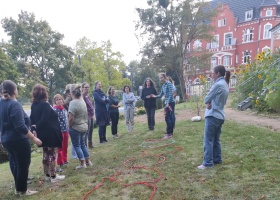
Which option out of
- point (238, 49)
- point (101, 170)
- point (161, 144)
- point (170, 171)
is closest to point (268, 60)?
point (161, 144)

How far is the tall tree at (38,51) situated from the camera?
78.3ft

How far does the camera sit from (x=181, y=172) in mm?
3844

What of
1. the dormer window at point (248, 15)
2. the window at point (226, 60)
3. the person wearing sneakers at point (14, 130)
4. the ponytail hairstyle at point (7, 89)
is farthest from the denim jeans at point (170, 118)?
the dormer window at point (248, 15)

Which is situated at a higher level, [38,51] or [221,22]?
[221,22]

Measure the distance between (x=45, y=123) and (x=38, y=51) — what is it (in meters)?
24.2

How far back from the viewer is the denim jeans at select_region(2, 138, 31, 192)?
10.5ft

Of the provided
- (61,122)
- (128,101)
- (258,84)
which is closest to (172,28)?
(258,84)

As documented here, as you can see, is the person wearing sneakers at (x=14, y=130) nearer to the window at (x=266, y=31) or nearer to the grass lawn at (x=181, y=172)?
the grass lawn at (x=181, y=172)

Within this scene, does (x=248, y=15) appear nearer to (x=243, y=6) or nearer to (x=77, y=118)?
(x=243, y=6)

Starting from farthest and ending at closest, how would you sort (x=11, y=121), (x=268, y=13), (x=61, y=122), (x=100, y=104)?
(x=268, y=13)
(x=100, y=104)
(x=61, y=122)
(x=11, y=121)

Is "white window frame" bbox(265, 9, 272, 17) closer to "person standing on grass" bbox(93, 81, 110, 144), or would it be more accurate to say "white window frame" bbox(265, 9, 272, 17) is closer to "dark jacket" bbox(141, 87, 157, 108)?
"dark jacket" bbox(141, 87, 157, 108)

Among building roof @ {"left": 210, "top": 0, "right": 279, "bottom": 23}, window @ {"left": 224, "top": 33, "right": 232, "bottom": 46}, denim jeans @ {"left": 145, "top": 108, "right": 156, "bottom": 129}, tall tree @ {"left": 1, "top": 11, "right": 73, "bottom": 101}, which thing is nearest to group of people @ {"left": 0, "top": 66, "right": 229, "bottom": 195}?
denim jeans @ {"left": 145, "top": 108, "right": 156, "bottom": 129}

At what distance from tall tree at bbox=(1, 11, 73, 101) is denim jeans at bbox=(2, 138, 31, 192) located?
21694 millimetres

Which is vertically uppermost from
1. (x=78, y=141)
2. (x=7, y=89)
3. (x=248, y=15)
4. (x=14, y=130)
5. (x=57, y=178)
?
(x=248, y=15)
